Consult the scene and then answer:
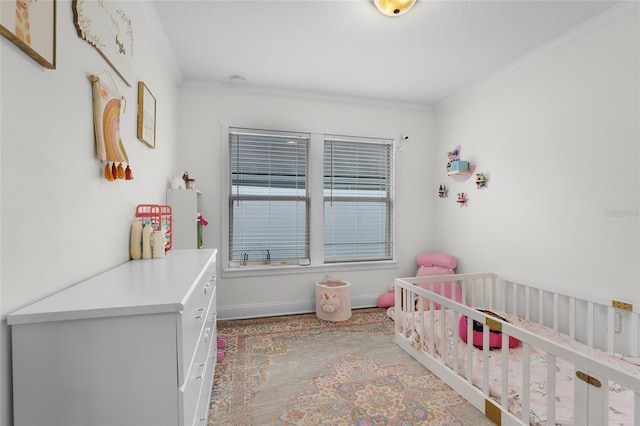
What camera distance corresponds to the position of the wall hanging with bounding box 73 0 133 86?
3.78 feet

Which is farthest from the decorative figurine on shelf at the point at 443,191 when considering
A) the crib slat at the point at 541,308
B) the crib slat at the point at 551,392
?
the crib slat at the point at 551,392

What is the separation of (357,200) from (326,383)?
6.99 feet

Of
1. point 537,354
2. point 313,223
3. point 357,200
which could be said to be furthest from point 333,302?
point 537,354

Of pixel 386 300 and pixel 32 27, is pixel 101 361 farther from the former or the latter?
pixel 386 300

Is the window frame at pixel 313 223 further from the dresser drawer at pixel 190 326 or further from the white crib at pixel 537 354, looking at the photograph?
the dresser drawer at pixel 190 326

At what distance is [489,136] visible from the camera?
9.68ft

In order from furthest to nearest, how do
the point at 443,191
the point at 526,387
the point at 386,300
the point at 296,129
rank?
the point at 443,191, the point at 386,300, the point at 296,129, the point at 526,387

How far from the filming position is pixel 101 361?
30.9 inches

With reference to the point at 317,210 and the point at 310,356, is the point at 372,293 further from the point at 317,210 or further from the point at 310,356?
the point at 310,356

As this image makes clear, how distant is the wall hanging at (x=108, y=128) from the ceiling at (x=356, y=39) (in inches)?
38.7

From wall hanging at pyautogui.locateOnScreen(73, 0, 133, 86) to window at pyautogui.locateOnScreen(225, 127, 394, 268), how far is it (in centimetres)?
155

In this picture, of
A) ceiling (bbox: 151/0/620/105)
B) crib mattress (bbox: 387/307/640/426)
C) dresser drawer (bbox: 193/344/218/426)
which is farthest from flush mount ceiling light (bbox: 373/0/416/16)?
dresser drawer (bbox: 193/344/218/426)

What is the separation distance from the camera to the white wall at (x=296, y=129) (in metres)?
3.02

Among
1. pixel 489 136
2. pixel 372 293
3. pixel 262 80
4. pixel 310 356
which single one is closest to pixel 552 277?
pixel 489 136
